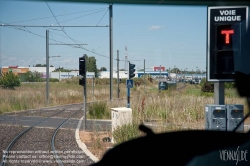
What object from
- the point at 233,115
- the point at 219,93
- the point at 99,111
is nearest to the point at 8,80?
the point at 99,111

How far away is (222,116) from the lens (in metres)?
6.18

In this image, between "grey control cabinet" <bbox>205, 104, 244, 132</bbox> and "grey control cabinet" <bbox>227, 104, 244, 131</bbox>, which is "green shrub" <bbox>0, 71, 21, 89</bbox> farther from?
"grey control cabinet" <bbox>227, 104, 244, 131</bbox>

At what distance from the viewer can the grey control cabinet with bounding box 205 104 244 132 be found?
5.94 m

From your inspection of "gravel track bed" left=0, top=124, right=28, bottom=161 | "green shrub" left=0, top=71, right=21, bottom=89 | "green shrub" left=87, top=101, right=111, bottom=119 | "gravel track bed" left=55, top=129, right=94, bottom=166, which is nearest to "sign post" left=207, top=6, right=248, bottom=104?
"gravel track bed" left=55, top=129, right=94, bottom=166

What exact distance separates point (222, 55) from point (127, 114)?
3.54 m

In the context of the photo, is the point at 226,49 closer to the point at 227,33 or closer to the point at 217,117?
the point at 227,33

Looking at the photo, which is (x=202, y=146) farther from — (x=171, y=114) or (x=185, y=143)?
(x=171, y=114)

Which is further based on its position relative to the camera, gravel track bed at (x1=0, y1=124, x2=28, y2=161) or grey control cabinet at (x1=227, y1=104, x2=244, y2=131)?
gravel track bed at (x1=0, y1=124, x2=28, y2=161)

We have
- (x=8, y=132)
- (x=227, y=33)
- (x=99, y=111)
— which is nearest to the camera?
(x=227, y=33)

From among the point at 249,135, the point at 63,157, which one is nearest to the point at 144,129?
the point at 249,135

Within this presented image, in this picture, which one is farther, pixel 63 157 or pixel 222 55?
pixel 63 157

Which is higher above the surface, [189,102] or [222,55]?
[222,55]

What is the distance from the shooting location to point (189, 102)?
1105 cm

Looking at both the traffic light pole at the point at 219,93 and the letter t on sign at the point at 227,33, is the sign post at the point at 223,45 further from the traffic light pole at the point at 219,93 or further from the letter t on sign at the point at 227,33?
the traffic light pole at the point at 219,93
